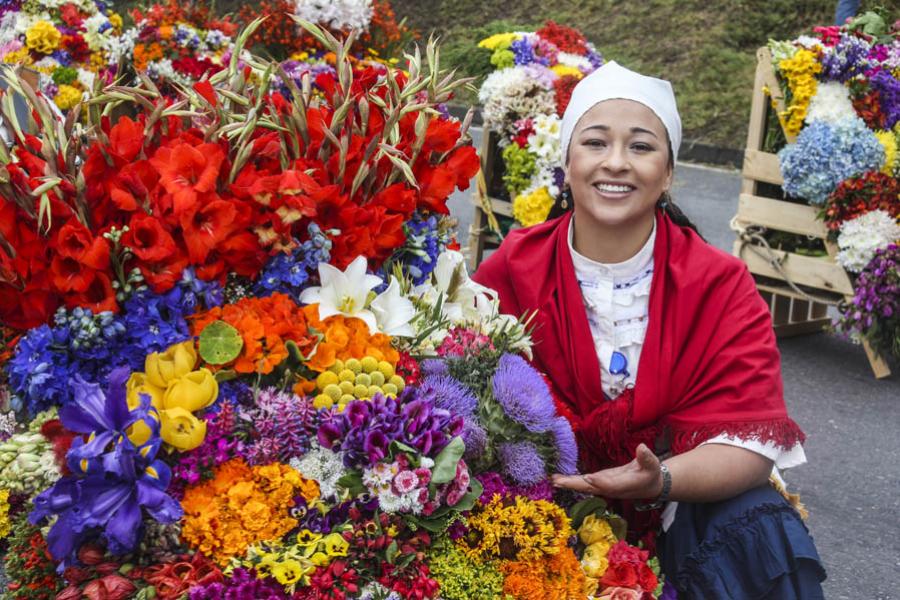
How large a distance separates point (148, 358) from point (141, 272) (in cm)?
14

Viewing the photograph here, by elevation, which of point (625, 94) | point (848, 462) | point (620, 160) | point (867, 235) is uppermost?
point (625, 94)

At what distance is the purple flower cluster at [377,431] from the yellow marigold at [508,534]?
6.9 inches

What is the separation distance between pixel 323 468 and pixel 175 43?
646cm

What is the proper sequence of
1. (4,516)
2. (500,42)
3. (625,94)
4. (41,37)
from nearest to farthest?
1. (4,516)
2. (625,94)
3. (500,42)
4. (41,37)

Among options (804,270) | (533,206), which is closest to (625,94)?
(533,206)

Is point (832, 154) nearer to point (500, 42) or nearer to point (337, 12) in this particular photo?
point (500, 42)

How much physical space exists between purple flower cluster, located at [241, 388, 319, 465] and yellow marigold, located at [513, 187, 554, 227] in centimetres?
383

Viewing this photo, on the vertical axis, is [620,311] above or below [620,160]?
below

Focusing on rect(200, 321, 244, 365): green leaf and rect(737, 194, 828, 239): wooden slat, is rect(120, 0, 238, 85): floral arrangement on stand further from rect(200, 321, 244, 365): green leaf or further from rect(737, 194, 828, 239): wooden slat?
rect(200, 321, 244, 365): green leaf

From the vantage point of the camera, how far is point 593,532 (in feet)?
6.36

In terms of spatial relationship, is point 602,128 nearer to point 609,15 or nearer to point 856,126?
point 856,126

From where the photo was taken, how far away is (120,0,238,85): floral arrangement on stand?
23.9 feet

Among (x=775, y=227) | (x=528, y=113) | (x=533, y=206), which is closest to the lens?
(x=775, y=227)

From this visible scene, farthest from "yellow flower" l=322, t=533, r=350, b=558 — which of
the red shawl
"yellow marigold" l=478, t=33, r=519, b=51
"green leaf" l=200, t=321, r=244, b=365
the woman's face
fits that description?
"yellow marigold" l=478, t=33, r=519, b=51
